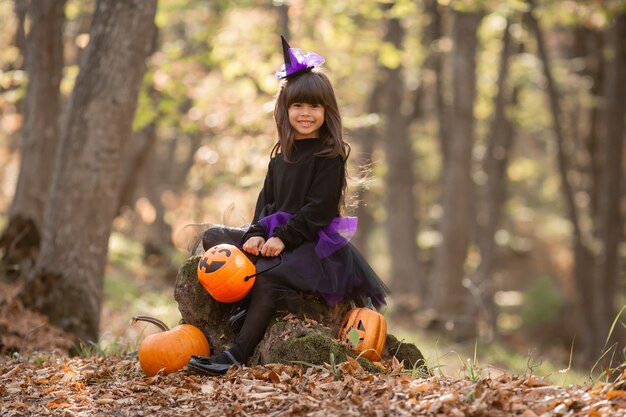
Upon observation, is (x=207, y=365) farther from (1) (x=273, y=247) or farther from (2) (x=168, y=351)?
(1) (x=273, y=247)

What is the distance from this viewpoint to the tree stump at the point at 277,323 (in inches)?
198

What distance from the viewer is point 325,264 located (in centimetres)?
533

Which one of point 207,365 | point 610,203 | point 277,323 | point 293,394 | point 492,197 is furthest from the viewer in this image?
point 492,197

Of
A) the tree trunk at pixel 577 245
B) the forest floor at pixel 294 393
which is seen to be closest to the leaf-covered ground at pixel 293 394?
the forest floor at pixel 294 393

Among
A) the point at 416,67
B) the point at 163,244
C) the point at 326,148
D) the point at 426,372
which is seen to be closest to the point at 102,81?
the point at 326,148

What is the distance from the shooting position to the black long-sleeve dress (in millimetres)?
5266

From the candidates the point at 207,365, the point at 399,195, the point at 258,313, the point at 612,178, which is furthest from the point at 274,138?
the point at 399,195

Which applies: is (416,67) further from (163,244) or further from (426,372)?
(426,372)

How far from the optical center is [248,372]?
493 centimetres

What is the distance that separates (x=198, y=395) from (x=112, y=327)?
18.8 ft

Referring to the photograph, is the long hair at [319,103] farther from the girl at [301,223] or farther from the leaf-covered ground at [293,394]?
the leaf-covered ground at [293,394]

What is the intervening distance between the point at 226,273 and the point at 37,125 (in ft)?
22.0

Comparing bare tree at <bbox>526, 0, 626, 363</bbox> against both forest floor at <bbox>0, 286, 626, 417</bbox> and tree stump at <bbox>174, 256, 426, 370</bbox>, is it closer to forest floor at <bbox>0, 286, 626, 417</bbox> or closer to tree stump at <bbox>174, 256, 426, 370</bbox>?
tree stump at <bbox>174, 256, 426, 370</bbox>

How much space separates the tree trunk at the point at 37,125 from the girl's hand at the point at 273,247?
5.73m
